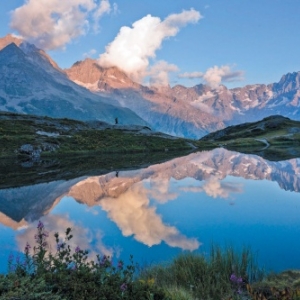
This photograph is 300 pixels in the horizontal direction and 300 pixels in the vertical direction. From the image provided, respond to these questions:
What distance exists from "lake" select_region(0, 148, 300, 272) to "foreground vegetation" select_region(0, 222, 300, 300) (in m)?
2.34

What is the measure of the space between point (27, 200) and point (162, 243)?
17.7 m

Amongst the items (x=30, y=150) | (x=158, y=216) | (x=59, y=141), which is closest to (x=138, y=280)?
(x=158, y=216)

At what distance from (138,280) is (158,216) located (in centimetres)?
1399

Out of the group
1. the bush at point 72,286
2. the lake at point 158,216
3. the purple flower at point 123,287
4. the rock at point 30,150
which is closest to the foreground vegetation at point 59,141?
the rock at point 30,150

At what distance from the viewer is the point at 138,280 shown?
36.4ft

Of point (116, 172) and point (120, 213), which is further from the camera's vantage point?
point (116, 172)

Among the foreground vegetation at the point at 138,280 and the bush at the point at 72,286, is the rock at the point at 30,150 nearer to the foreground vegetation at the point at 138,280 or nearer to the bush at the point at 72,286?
the foreground vegetation at the point at 138,280

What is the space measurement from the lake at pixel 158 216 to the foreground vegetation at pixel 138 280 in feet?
→ 7.69

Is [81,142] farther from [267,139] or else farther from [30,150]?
[267,139]

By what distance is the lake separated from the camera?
18.1 m

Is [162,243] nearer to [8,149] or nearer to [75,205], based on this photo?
[75,205]

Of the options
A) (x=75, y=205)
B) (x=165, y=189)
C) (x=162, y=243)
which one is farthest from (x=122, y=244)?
(x=165, y=189)

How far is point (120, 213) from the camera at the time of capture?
85.8 feet

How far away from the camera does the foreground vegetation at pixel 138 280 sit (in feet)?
30.0
